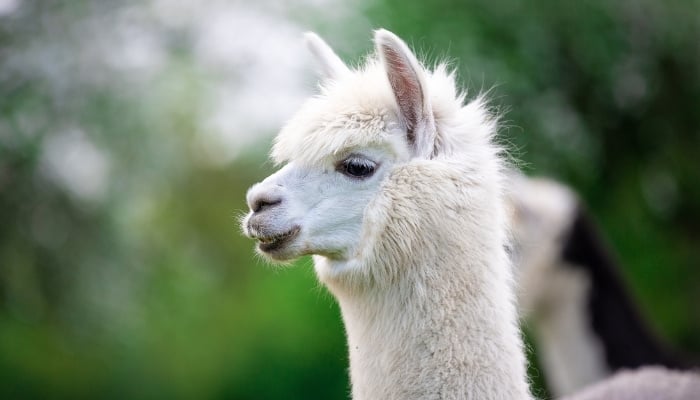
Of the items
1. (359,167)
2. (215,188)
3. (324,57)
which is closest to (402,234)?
(359,167)

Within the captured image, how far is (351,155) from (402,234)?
0.93 ft

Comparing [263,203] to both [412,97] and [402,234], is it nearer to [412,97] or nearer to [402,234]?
[402,234]

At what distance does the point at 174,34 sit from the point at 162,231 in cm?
313

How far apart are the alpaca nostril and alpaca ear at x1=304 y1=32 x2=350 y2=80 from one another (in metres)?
0.56

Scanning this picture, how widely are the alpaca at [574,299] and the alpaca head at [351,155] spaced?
2988 mm

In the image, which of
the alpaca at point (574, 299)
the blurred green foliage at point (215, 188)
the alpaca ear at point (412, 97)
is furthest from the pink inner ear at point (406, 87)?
the blurred green foliage at point (215, 188)

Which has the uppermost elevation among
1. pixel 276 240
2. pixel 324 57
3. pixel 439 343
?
pixel 324 57

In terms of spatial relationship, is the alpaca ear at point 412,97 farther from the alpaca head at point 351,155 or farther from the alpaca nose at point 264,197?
the alpaca nose at point 264,197

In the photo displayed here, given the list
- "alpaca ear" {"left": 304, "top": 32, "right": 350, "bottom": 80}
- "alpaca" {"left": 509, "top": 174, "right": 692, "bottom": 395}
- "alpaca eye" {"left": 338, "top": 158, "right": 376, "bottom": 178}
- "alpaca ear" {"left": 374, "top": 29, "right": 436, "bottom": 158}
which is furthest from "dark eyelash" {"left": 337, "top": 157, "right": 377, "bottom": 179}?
"alpaca" {"left": 509, "top": 174, "right": 692, "bottom": 395}

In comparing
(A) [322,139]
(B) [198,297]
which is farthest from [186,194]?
(A) [322,139]

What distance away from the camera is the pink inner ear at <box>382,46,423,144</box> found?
2.62 meters

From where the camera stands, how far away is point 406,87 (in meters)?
2.69

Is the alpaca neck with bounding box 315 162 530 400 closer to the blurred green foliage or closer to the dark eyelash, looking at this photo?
the dark eyelash

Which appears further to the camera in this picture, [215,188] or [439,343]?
[215,188]
